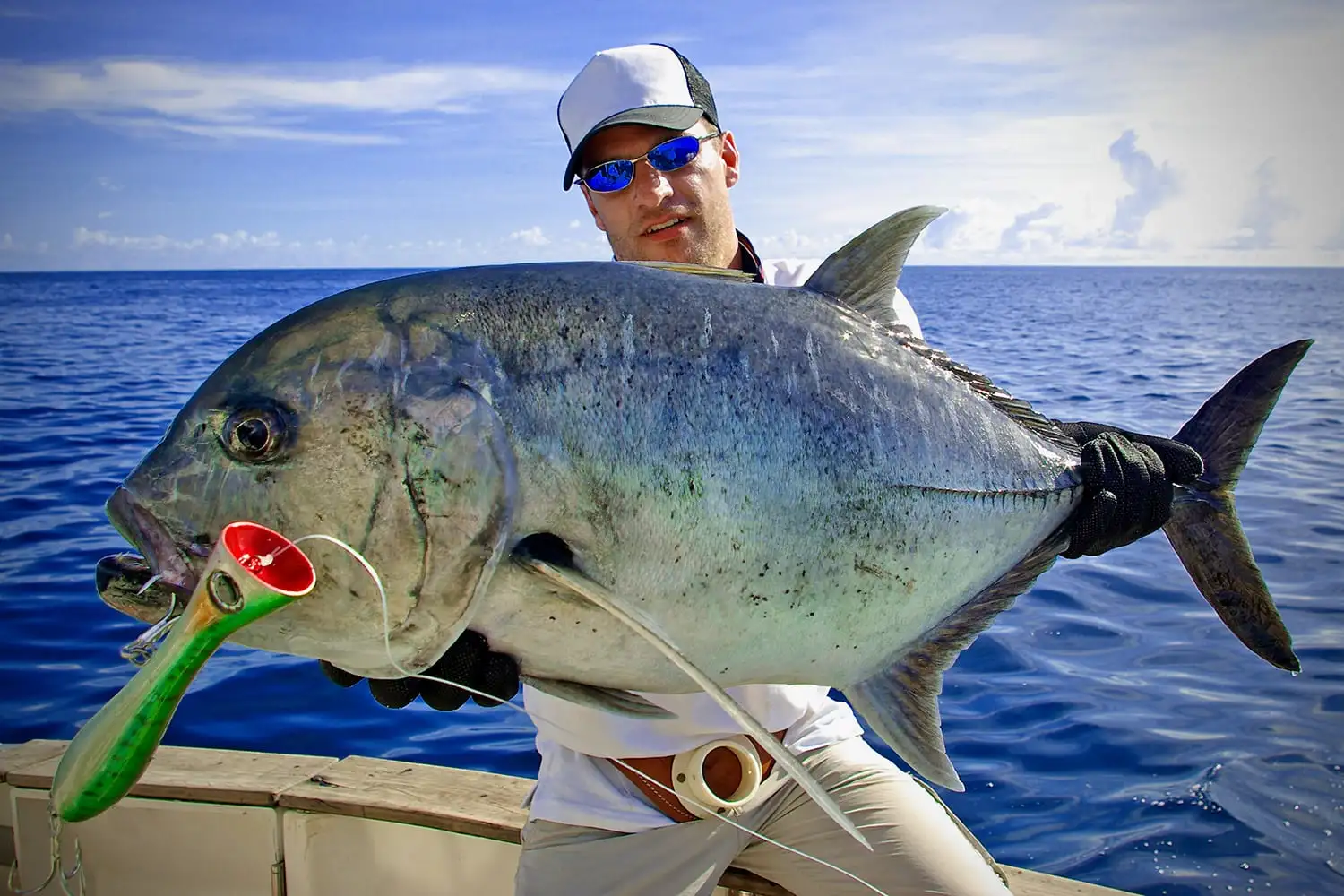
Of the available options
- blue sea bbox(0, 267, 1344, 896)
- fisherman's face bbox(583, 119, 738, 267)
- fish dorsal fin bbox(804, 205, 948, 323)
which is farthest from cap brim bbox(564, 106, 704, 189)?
blue sea bbox(0, 267, 1344, 896)

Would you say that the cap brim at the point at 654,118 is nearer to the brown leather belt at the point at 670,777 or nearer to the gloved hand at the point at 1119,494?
the gloved hand at the point at 1119,494

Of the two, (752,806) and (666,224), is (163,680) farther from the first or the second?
(666,224)

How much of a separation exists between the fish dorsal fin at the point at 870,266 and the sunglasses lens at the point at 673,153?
49.8 inches

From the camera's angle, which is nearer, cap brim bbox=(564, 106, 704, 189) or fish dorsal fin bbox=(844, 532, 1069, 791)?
fish dorsal fin bbox=(844, 532, 1069, 791)

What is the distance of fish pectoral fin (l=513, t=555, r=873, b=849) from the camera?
59.9 inches

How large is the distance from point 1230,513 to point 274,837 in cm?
295

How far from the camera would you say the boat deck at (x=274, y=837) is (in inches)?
127

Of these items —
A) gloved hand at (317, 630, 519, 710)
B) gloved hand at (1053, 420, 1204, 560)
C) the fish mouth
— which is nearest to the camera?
the fish mouth

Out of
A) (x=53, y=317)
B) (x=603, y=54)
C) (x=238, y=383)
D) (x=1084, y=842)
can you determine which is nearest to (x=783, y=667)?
(x=238, y=383)

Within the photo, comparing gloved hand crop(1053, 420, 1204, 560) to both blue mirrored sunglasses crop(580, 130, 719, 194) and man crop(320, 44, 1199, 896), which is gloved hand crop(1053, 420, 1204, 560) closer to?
man crop(320, 44, 1199, 896)

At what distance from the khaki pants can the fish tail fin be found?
90cm

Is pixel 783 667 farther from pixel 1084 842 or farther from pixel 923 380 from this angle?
pixel 1084 842

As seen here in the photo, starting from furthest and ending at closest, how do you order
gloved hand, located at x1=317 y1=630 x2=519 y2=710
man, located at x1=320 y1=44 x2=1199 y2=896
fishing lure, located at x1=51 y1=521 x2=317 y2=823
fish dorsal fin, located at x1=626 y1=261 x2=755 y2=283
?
1. man, located at x1=320 y1=44 x2=1199 y2=896
2. fish dorsal fin, located at x1=626 y1=261 x2=755 y2=283
3. gloved hand, located at x1=317 y1=630 x2=519 y2=710
4. fishing lure, located at x1=51 y1=521 x2=317 y2=823

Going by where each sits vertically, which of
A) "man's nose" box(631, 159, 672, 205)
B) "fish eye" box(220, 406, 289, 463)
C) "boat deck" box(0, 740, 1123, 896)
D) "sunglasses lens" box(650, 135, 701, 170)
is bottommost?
"boat deck" box(0, 740, 1123, 896)
